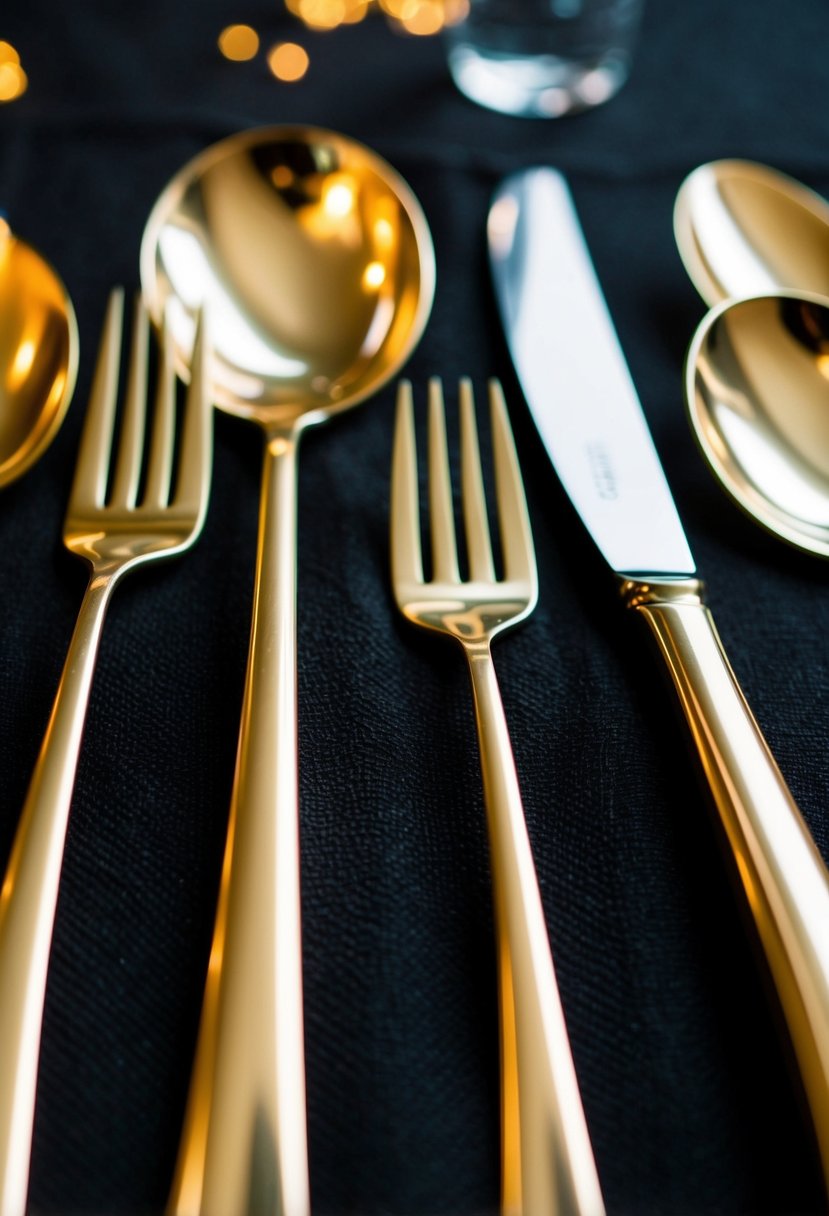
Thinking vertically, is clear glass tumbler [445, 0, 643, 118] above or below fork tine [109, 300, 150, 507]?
above

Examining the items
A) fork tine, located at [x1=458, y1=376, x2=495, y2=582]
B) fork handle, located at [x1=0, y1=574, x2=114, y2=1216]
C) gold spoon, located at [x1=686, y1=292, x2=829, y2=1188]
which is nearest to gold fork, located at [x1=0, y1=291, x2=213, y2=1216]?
fork handle, located at [x1=0, y1=574, x2=114, y2=1216]

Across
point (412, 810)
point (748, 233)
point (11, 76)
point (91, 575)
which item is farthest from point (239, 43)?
point (412, 810)

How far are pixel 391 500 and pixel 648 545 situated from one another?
11 centimetres

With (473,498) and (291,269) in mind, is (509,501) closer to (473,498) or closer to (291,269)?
(473,498)

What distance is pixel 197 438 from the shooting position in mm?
399

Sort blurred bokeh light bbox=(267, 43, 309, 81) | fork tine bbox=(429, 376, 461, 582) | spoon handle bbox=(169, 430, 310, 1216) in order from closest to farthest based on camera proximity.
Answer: spoon handle bbox=(169, 430, 310, 1216) → fork tine bbox=(429, 376, 461, 582) → blurred bokeh light bbox=(267, 43, 309, 81)

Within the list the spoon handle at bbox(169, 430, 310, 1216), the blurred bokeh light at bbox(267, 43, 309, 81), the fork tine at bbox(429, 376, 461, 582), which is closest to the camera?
the spoon handle at bbox(169, 430, 310, 1216)

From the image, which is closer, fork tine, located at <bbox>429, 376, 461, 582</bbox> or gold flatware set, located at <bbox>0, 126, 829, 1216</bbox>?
gold flatware set, located at <bbox>0, 126, 829, 1216</bbox>

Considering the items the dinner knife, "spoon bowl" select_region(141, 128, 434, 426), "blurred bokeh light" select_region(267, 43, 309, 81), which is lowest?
the dinner knife

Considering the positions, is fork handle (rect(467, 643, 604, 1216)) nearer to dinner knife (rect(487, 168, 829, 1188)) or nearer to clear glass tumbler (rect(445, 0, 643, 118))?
dinner knife (rect(487, 168, 829, 1188))

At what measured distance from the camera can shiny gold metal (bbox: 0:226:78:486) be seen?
405 millimetres

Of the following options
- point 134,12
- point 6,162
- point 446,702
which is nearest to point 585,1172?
point 446,702

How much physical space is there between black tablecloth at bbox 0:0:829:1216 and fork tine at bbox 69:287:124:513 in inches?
0.7

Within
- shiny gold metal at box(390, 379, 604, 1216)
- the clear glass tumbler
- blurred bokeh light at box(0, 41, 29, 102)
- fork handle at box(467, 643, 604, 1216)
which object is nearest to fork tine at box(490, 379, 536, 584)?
shiny gold metal at box(390, 379, 604, 1216)
